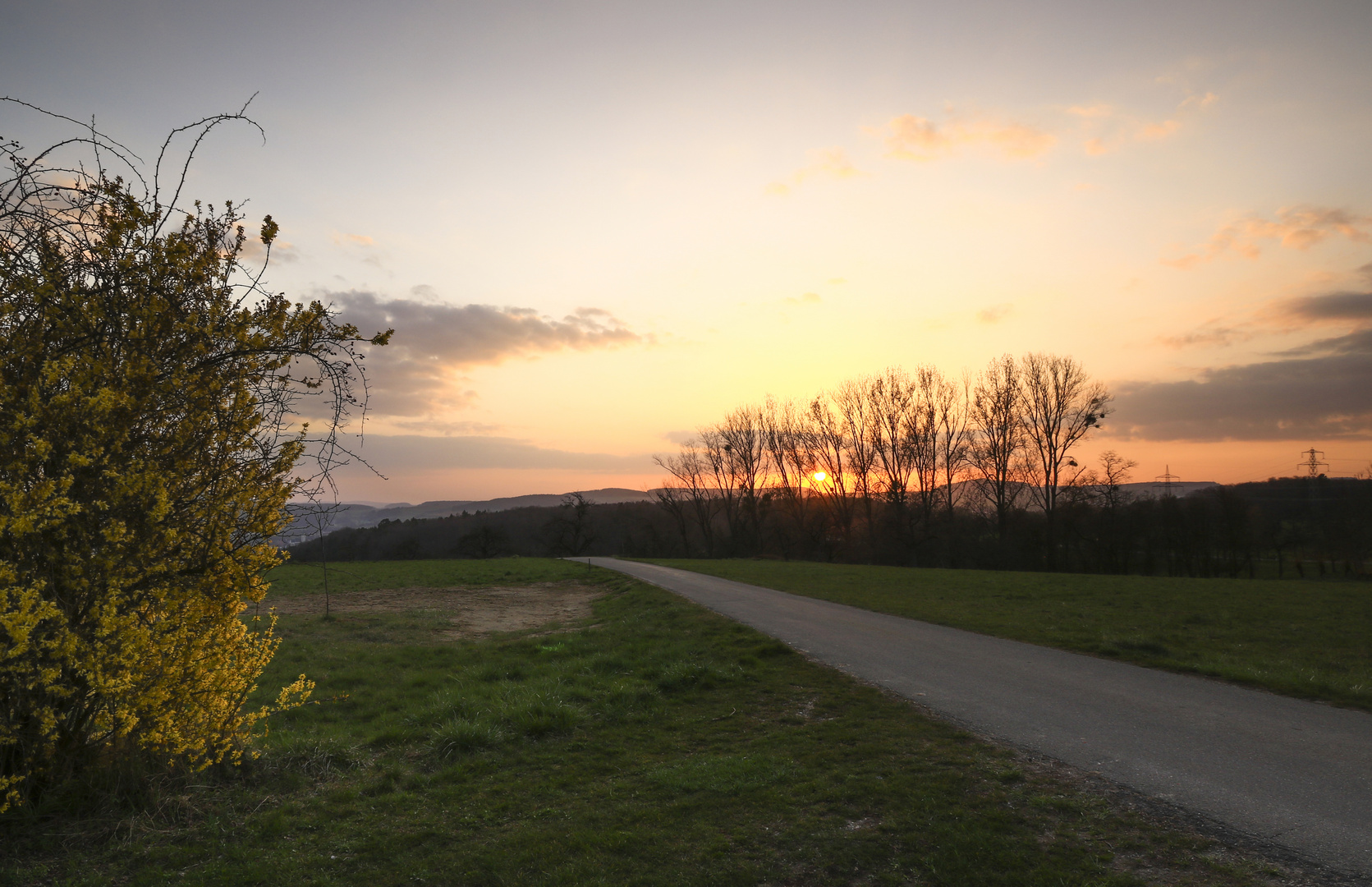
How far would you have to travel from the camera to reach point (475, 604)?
76.9 ft

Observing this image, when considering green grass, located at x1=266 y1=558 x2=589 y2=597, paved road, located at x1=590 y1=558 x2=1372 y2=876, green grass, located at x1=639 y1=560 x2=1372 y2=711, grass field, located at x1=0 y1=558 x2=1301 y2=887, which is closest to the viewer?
Result: grass field, located at x1=0 y1=558 x2=1301 y2=887

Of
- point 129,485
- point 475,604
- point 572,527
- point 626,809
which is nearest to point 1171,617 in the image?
point 626,809

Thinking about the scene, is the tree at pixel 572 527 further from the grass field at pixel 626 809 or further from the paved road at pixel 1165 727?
the grass field at pixel 626 809

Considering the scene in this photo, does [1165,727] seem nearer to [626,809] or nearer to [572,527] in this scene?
[626,809]

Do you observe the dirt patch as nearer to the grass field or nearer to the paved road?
the paved road

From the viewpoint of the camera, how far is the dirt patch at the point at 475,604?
18622 mm

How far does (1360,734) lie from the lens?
6352 mm

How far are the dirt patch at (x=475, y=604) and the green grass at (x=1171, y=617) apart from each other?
24.0 feet

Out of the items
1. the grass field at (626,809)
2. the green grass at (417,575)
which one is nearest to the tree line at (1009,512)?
the green grass at (417,575)

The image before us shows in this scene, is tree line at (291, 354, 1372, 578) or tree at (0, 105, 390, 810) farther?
tree line at (291, 354, 1372, 578)

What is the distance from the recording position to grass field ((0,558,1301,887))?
4.13 metres

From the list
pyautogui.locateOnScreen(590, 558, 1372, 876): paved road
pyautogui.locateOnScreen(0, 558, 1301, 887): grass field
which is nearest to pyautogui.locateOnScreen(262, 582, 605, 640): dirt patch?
pyautogui.locateOnScreen(590, 558, 1372, 876): paved road

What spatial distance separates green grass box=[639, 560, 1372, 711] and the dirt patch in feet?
24.0

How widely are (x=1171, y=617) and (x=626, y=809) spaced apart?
15.0m
